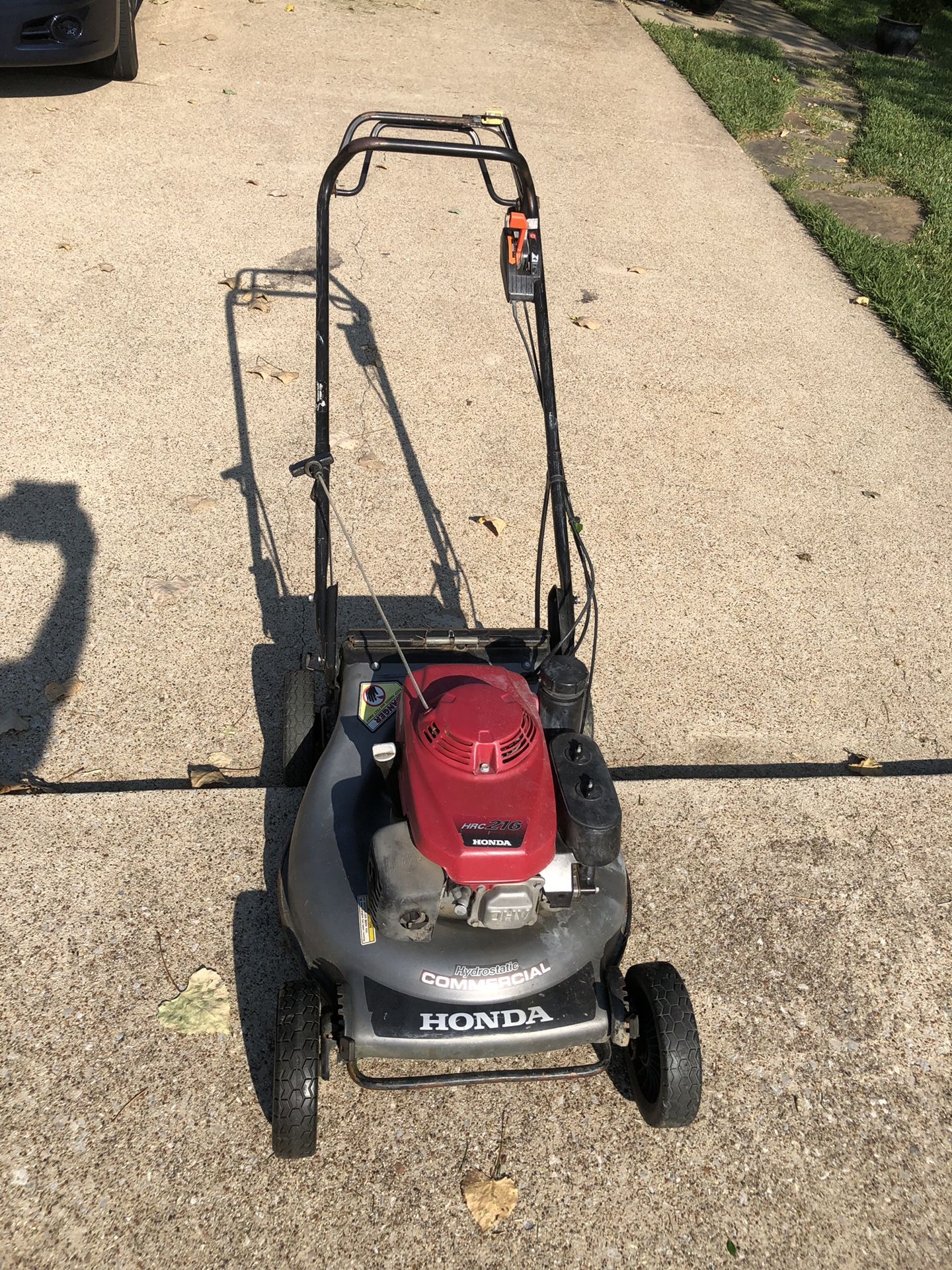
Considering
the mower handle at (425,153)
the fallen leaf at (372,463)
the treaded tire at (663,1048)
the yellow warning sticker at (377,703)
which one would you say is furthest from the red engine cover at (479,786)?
the fallen leaf at (372,463)

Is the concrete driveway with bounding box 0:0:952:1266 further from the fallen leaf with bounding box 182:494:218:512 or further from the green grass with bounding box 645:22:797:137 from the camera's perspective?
the green grass with bounding box 645:22:797:137

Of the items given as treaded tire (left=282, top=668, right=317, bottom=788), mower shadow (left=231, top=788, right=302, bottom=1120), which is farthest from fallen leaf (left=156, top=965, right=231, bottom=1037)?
treaded tire (left=282, top=668, right=317, bottom=788)

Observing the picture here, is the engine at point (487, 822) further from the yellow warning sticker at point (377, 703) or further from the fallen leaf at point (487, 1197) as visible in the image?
the fallen leaf at point (487, 1197)

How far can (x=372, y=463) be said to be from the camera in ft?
14.3

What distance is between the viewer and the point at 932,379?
5.38 m

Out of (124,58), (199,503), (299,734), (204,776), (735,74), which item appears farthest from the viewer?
(735,74)

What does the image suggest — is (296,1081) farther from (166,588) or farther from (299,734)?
(166,588)

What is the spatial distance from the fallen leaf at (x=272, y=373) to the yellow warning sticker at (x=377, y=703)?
8.11ft

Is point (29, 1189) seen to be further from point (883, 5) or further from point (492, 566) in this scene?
point (883, 5)

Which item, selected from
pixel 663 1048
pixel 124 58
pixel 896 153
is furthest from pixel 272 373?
pixel 896 153

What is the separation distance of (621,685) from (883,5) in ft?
39.1

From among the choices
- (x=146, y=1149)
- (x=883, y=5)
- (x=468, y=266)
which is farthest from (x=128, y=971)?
(x=883, y=5)

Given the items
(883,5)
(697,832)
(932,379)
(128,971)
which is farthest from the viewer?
(883,5)

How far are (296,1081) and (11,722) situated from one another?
1579mm
